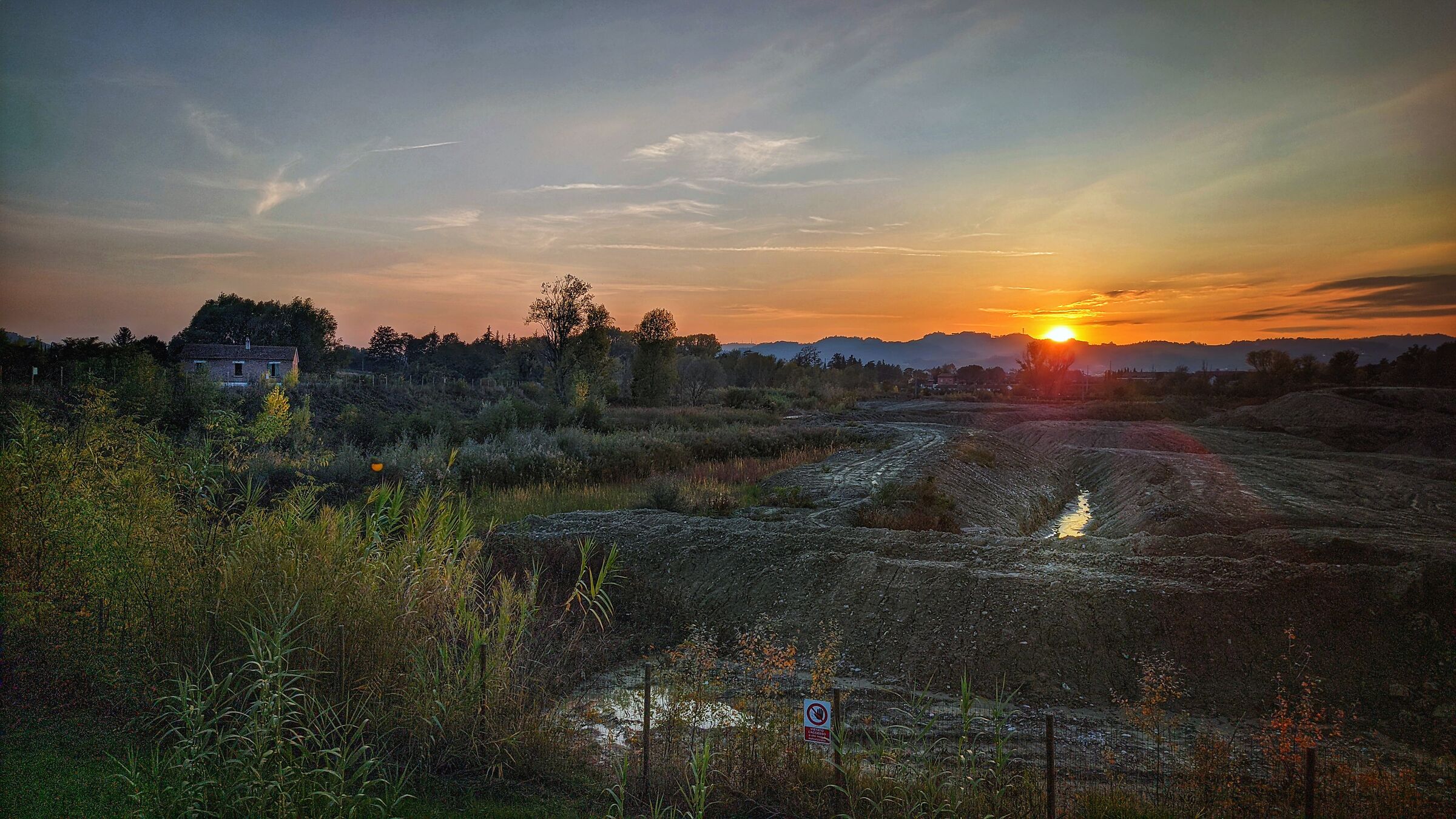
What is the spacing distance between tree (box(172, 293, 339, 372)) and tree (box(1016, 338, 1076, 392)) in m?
72.2

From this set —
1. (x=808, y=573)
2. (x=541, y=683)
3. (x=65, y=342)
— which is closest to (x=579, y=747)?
(x=541, y=683)

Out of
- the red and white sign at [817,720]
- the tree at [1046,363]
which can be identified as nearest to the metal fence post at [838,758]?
the red and white sign at [817,720]

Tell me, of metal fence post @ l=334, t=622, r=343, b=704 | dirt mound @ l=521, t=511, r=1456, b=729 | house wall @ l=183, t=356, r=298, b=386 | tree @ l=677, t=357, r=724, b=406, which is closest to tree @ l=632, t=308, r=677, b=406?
tree @ l=677, t=357, r=724, b=406

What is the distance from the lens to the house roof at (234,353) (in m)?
52.1

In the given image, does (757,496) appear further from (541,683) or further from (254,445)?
(254,445)

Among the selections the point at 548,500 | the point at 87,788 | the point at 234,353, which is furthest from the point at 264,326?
the point at 87,788

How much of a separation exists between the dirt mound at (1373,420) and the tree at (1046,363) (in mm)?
30870

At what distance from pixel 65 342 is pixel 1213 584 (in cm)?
6060

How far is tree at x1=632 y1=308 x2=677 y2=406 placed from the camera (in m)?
54.3

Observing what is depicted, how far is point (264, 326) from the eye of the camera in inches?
2719

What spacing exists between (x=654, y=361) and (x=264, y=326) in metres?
42.1

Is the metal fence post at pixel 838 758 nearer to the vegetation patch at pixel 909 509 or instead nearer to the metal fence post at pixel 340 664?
the metal fence post at pixel 340 664

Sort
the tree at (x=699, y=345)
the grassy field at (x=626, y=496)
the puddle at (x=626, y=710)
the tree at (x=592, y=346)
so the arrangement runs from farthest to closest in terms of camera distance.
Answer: the tree at (x=699, y=345)
the tree at (x=592, y=346)
the grassy field at (x=626, y=496)
the puddle at (x=626, y=710)

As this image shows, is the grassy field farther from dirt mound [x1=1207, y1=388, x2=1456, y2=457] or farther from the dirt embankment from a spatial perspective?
dirt mound [x1=1207, y1=388, x2=1456, y2=457]
